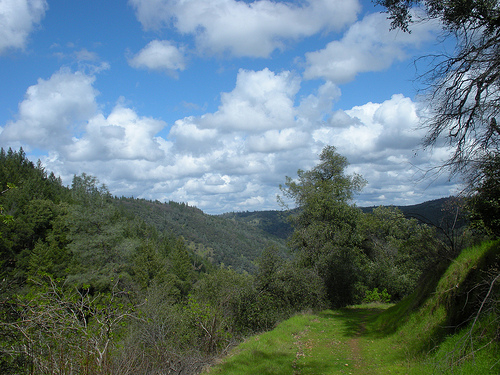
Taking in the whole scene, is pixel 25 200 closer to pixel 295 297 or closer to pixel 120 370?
pixel 295 297

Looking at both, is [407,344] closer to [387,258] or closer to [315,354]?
[315,354]

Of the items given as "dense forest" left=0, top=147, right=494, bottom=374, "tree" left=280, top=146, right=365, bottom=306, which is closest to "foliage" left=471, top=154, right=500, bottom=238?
"dense forest" left=0, top=147, right=494, bottom=374

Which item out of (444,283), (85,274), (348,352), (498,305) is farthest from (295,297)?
(85,274)

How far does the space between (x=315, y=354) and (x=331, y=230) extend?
13.9 metres

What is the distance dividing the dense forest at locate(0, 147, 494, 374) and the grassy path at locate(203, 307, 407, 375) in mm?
1301

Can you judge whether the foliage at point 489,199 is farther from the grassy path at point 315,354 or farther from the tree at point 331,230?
the tree at point 331,230

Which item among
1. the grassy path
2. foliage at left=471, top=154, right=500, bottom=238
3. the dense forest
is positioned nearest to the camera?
the dense forest

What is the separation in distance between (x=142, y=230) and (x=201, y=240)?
81.9 meters

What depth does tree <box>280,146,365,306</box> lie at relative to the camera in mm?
21969

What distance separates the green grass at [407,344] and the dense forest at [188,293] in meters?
1.15

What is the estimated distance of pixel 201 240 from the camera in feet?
531

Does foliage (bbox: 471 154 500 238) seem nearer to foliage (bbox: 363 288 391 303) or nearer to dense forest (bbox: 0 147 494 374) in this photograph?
dense forest (bbox: 0 147 494 374)

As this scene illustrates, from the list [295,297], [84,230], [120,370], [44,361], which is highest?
[84,230]

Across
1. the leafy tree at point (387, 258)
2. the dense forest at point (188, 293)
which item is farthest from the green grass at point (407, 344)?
the leafy tree at point (387, 258)
